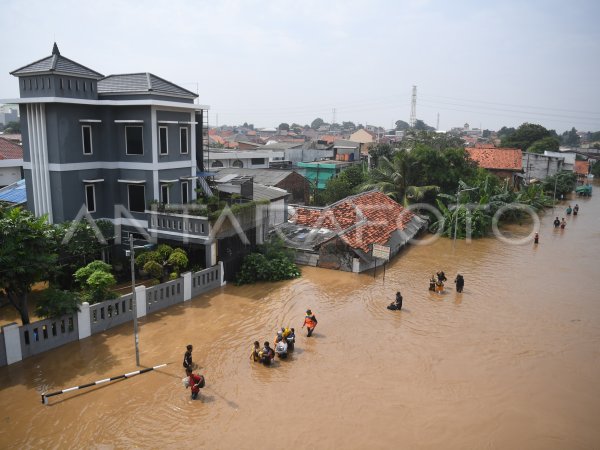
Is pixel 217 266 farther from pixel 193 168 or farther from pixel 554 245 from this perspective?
pixel 554 245

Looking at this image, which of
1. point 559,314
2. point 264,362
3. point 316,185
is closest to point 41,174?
point 264,362

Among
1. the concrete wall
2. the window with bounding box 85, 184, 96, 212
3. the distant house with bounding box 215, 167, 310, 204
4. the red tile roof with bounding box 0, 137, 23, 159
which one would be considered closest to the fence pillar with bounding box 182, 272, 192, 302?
the concrete wall

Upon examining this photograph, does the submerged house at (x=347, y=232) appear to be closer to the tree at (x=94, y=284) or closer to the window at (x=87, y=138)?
the window at (x=87, y=138)

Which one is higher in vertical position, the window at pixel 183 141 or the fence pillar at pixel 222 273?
the window at pixel 183 141

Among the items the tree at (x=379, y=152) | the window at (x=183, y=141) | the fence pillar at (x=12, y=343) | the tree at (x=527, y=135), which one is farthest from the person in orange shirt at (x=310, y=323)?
the tree at (x=527, y=135)

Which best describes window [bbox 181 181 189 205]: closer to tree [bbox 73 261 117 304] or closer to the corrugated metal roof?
tree [bbox 73 261 117 304]
